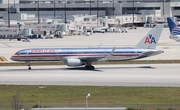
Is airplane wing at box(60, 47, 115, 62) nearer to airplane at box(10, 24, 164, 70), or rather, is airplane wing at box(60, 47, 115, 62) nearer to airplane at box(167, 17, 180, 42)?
airplane at box(10, 24, 164, 70)

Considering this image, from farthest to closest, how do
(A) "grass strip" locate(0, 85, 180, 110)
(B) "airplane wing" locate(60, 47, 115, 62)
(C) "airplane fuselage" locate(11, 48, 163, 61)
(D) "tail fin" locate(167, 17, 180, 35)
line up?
(D) "tail fin" locate(167, 17, 180, 35)
(C) "airplane fuselage" locate(11, 48, 163, 61)
(B) "airplane wing" locate(60, 47, 115, 62)
(A) "grass strip" locate(0, 85, 180, 110)

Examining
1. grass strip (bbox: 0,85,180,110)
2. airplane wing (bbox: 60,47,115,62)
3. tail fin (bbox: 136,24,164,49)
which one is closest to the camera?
grass strip (bbox: 0,85,180,110)

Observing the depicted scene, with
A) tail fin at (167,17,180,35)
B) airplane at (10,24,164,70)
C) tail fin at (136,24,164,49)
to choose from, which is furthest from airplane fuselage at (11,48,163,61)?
tail fin at (167,17,180,35)

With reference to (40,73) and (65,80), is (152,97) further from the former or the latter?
(40,73)

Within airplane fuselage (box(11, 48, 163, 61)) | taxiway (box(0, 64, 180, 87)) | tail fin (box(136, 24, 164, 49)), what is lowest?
taxiway (box(0, 64, 180, 87))

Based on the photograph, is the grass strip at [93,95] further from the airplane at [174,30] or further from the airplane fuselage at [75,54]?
the airplane at [174,30]

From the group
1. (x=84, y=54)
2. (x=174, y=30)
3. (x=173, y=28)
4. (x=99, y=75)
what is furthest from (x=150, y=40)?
(x=173, y=28)

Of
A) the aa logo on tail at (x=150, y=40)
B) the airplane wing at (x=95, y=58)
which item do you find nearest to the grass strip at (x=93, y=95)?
the airplane wing at (x=95, y=58)

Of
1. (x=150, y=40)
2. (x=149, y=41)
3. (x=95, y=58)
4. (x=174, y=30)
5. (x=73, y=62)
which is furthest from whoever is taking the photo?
(x=174, y=30)

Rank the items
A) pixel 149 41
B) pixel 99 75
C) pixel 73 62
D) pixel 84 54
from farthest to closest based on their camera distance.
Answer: pixel 149 41 < pixel 84 54 < pixel 73 62 < pixel 99 75

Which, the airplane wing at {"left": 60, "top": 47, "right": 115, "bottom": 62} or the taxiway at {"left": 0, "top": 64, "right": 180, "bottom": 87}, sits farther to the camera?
the airplane wing at {"left": 60, "top": 47, "right": 115, "bottom": 62}

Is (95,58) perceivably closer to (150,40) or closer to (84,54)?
(84,54)

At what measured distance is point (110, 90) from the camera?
5122cm

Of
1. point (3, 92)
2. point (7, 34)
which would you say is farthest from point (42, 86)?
point (7, 34)
